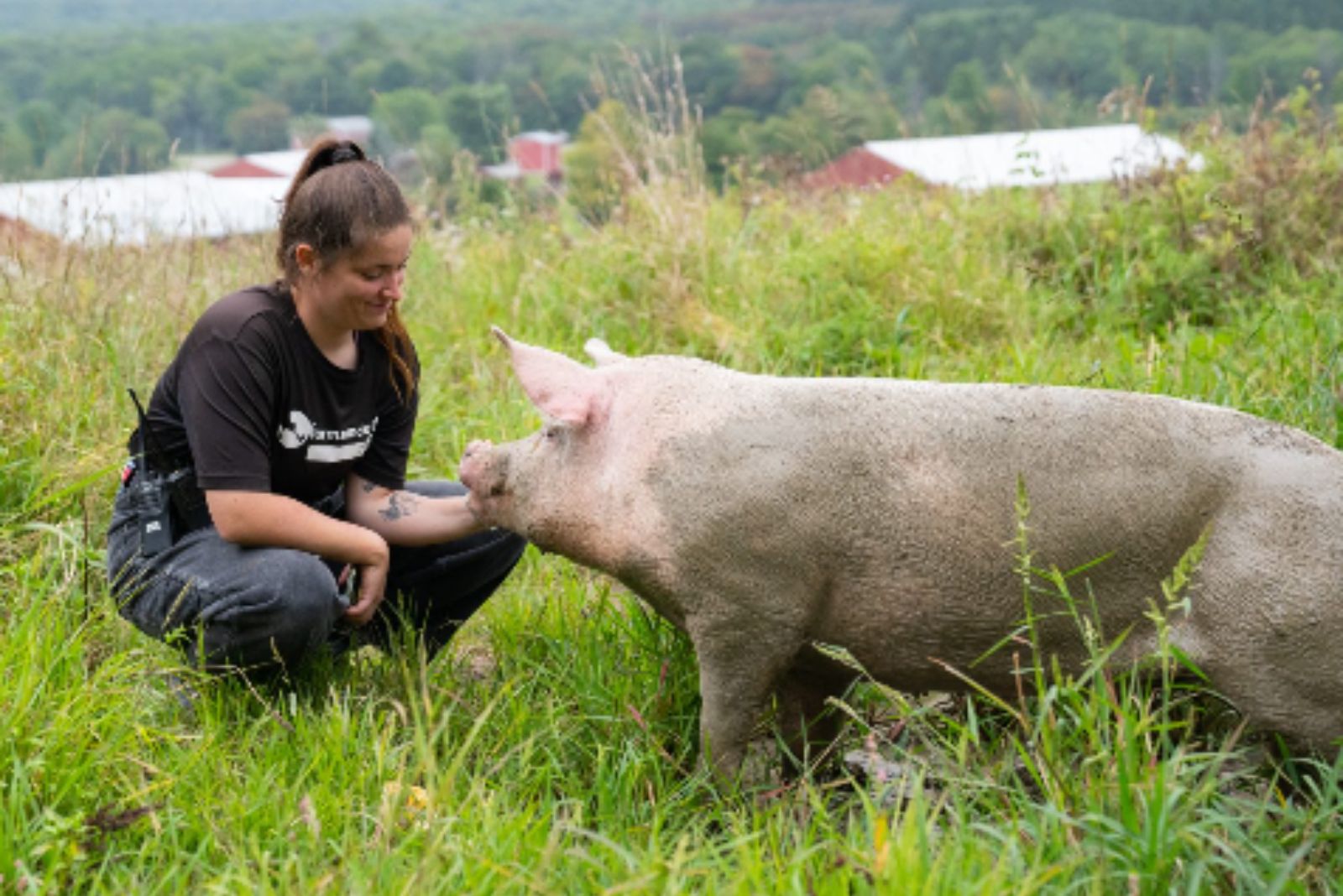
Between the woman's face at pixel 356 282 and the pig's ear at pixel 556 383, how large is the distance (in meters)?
0.34

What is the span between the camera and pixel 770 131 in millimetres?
8289

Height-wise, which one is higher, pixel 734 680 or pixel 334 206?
pixel 334 206

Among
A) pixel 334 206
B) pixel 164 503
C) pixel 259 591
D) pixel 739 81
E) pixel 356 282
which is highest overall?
pixel 334 206

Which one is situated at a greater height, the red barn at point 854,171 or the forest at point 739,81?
the forest at point 739,81

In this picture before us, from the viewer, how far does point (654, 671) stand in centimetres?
343

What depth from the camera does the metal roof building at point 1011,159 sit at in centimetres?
661

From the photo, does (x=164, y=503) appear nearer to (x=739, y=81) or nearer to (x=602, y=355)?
(x=602, y=355)

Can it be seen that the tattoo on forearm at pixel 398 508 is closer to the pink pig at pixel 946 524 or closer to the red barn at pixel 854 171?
the pink pig at pixel 946 524

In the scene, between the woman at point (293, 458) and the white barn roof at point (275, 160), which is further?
the white barn roof at point (275, 160)

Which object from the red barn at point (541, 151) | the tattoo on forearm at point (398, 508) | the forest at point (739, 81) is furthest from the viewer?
the red barn at point (541, 151)

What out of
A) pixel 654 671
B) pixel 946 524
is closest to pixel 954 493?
pixel 946 524

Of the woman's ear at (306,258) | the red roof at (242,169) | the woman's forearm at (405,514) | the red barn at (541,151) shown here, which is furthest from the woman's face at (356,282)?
the red roof at (242,169)

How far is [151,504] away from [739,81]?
7185 millimetres

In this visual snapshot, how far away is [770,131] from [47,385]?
4610 mm
